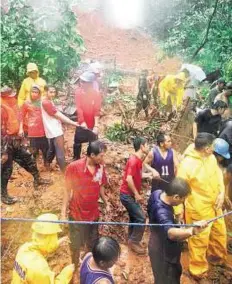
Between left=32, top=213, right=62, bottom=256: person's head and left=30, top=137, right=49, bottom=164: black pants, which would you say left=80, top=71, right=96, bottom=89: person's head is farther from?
left=32, top=213, right=62, bottom=256: person's head

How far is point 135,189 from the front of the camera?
4.73m

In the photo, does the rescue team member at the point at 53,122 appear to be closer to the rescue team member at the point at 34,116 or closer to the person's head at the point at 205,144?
the rescue team member at the point at 34,116

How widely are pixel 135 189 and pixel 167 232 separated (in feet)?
4.24

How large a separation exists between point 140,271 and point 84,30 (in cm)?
2678

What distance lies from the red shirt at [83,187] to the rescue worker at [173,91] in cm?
510

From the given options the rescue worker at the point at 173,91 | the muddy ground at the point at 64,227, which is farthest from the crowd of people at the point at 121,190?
the rescue worker at the point at 173,91

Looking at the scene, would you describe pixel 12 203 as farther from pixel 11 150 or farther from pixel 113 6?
pixel 113 6

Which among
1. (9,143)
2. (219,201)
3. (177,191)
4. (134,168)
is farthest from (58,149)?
(177,191)

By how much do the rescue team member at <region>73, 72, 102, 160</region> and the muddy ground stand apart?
0.89 meters

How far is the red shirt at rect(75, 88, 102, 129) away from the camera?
6.09 meters

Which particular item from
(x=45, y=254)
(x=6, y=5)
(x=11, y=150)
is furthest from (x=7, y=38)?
(x=45, y=254)

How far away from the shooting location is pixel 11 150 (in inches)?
215

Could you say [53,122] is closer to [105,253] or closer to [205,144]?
[205,144]

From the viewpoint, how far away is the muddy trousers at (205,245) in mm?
4594
